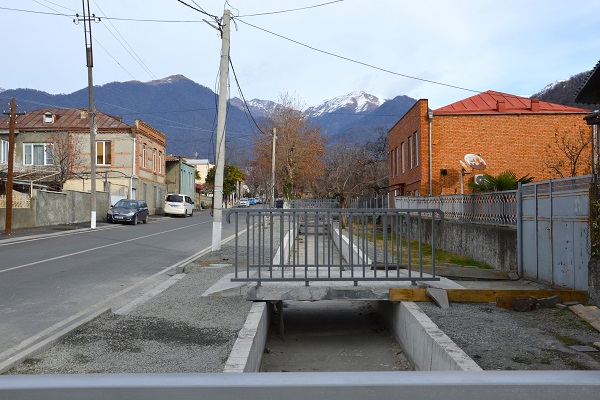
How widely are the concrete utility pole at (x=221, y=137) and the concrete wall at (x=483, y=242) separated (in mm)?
6486

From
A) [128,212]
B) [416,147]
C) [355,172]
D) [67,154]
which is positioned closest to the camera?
[416,147]

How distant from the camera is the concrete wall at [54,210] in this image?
29.0 metres

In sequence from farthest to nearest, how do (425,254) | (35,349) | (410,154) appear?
(410,154), (425,254), (35,349)

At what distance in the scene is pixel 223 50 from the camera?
16781mm

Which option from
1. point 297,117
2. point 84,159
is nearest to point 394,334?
point 297,117

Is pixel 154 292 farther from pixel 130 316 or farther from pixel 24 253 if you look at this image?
pixel 24 253

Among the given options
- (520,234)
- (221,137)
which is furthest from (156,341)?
(221,137)

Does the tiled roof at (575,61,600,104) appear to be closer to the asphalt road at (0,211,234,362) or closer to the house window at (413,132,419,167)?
the asphalt road at (0,211,234,362)

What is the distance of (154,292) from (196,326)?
294 centimetres

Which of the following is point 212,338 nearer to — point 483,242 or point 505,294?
point 505,294

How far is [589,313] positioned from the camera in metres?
7.23

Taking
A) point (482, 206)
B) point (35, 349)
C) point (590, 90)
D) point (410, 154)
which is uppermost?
point (410, 154)

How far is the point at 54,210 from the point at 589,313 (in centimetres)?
3065

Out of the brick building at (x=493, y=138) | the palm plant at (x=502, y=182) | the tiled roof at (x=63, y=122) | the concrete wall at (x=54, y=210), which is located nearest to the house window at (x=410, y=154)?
the brick building at (x=493, y=138)
